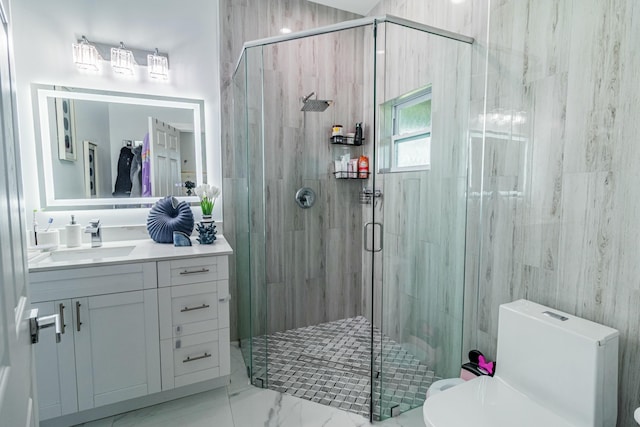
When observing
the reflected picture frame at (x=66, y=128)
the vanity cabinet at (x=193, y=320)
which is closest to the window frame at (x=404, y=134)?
the vanity cabinet at (x=193, y=320)

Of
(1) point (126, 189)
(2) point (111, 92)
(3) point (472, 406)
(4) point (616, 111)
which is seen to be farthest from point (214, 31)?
(3) point (472, 406)

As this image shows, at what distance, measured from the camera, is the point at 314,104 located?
269 centimetres

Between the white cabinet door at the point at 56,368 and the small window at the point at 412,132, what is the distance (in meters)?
2.24

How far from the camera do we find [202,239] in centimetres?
216

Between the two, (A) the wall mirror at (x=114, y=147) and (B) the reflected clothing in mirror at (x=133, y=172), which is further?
(B) the reflected clothing in mirror at (x=133, y=172)

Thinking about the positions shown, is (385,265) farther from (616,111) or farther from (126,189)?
(126,189)

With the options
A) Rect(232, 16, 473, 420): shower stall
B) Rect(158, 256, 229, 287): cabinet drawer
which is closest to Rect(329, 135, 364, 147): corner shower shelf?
Rect(232, 16, 473, 420): shower stall

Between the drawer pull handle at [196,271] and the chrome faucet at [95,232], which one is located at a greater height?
the chrome faucet at [95,232]

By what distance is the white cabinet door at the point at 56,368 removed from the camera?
1604 millimetres

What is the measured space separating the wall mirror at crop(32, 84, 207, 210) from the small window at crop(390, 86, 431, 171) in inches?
59.2

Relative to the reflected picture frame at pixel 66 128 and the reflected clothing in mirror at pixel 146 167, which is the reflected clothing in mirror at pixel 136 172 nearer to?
the reflected clothing in mirror at pixel 146 167

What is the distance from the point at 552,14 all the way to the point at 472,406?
1764mm

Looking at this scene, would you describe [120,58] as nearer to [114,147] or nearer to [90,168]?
[114,147]

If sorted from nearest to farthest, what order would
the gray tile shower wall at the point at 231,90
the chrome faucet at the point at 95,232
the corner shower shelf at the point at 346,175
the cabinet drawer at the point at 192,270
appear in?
the cabinet drawer at the point at 192,270 → the chrome faucet at the point at 95,232 → the gray tile shower wall at the point at 231,90 → the corner shower shelf at the point at 346,175
